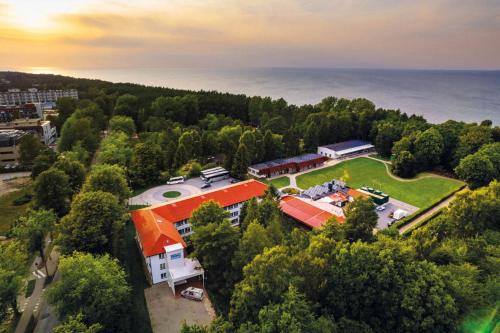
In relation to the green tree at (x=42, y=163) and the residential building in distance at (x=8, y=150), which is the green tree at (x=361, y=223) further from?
the residential building in distance at (x=8, y=150)

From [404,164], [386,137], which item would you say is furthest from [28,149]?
[386,137]

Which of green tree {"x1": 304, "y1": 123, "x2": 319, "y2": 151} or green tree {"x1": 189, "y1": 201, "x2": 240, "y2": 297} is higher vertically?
green tree {"x1": 304, "y1": 123, "x2": 319, "y2": 151}

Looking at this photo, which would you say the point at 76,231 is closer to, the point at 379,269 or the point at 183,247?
the point at 183,247

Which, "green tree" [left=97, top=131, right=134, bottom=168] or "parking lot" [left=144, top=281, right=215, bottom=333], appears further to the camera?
"green tree" [left=97, top=131, right=134, bottom=168]

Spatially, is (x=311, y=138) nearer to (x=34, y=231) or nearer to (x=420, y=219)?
(x=420, y=219)

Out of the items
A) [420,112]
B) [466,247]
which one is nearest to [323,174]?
[466,247]

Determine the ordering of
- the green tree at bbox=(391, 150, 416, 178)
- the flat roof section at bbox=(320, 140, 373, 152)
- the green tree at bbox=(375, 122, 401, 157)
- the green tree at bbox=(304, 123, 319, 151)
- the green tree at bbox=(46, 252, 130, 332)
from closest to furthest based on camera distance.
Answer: the green tree at bbox=(46, 252, 130, 332) < the green tree at bbox=(391, 150, 416, 178) < the green tree at bbox=(375, 122, 401, 157) < the green tree at bbox=(304, 123, 319, 151) < the flat roof section at bbox=(320, 140, 373, 152)

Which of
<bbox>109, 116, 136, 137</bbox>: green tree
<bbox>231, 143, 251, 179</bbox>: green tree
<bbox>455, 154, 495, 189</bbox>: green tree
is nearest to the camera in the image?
<bbox>455, 154, 495, 189</bbox>: green tree

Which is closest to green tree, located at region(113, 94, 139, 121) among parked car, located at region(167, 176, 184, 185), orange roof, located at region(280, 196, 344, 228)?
parked car, located at region(167, 176, 184, 185)

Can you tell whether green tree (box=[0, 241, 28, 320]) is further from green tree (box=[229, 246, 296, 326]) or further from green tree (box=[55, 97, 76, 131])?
green tree (box=[55, 97, 76, 131])
